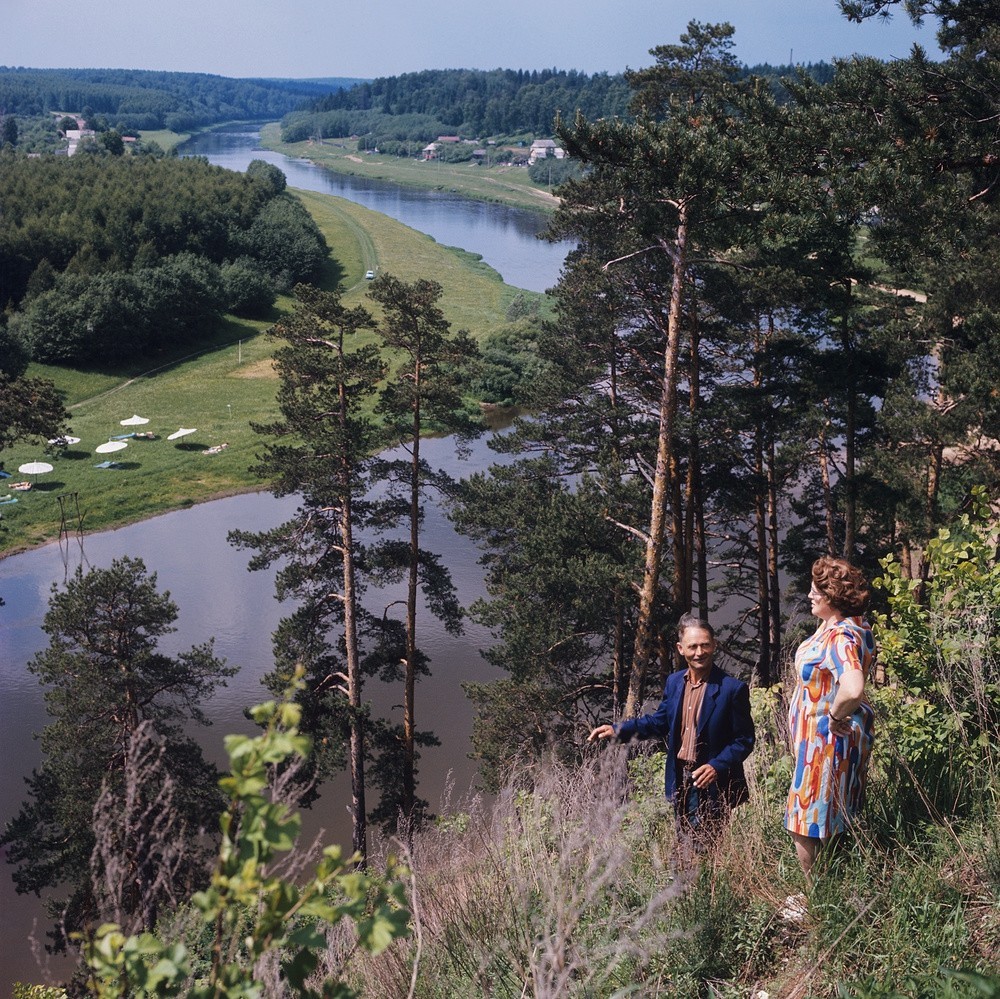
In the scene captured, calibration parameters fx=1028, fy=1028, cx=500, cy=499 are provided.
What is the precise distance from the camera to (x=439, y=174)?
13438 centimetres

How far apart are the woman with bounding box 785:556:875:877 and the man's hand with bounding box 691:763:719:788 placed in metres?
0.48

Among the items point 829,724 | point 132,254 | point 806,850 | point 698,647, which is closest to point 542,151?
point 132,254

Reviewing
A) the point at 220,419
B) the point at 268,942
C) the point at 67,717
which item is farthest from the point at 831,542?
the point at 220,419

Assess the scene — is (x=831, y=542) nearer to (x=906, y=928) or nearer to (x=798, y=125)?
(x=798, y=125)

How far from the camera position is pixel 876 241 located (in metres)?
11.9

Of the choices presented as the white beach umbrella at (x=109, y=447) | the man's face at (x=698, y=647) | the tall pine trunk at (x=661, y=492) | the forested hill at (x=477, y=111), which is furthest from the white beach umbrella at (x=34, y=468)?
the forested hill at (x=477, y=111)

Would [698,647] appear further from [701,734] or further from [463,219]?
[463,219]

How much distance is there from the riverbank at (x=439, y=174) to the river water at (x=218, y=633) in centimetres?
6651

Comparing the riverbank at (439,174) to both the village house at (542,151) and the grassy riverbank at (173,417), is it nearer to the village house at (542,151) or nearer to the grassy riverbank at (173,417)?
the village house at (542,151)

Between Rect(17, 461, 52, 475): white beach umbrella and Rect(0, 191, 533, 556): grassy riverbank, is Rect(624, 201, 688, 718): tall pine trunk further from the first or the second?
Rect(17, 461, 52, 475): white beach umbrella

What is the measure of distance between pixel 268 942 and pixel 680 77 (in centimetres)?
1660

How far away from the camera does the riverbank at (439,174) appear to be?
109562mm

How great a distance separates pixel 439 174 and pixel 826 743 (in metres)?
138

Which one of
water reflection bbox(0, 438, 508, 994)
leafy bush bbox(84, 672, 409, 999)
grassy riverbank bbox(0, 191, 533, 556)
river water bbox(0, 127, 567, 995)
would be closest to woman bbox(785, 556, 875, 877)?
leafy bush bbox(84, 672, 409, 999)
